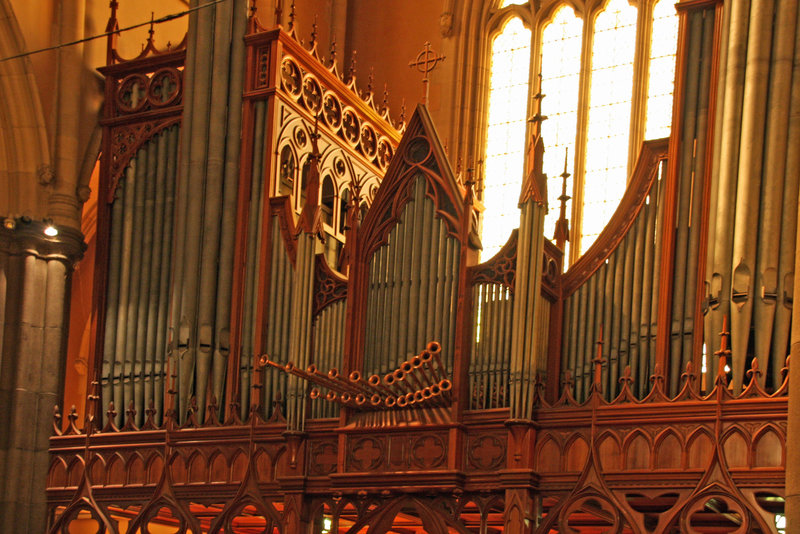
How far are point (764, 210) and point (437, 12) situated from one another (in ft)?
33.5

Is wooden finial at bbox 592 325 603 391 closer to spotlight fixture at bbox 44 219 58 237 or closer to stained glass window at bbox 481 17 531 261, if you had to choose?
stained glass window at bbox 481 17 531 261

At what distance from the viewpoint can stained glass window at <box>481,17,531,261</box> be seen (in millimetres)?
21000

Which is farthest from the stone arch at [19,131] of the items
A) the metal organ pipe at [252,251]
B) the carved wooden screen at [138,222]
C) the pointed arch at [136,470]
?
the pointed arch at [136,470]

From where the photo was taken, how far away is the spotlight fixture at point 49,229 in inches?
683

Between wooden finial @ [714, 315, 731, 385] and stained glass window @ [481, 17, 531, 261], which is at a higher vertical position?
stained glass window @ [481, 17, 531, 261]

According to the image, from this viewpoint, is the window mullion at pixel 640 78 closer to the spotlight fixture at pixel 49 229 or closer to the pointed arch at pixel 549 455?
the pointed arch at pixel 549 455

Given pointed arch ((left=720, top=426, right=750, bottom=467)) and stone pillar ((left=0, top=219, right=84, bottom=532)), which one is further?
stone pillar ((left=0, top=219, right=84, bottom=532))

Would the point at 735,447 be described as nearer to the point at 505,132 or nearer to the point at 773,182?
the point at 773,182

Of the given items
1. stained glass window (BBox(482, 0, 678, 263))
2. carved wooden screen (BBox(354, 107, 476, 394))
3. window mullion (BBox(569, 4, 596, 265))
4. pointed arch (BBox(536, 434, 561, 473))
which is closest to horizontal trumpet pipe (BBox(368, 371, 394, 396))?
carved wooden screen (BBox(354, 107, 476, 394))

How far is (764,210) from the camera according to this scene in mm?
13312

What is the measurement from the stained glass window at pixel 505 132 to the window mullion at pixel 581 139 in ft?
3.32

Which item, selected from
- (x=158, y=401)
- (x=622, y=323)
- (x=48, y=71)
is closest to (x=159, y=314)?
(x=158, y=401)

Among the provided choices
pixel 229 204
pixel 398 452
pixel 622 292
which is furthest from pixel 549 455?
pixel 229 204

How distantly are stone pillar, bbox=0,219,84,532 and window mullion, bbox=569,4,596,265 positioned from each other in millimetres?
7117
